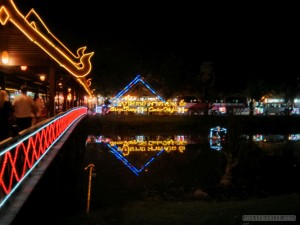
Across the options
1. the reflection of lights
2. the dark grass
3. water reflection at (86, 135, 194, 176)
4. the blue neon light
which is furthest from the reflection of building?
the dark grass

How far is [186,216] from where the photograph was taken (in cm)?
909

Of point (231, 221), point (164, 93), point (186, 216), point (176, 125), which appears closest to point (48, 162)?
point (186, 216)

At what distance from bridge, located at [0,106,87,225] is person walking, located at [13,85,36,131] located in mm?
1485

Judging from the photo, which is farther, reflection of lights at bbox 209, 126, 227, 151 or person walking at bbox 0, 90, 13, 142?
reflection of lights at bbox 209, 126, 227, 151

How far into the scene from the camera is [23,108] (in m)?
11.3

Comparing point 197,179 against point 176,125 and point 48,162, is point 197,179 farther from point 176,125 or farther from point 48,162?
point 176,125

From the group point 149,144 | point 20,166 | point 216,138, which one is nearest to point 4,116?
point 20,166

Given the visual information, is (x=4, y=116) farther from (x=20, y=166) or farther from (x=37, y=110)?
(x=37, y=110)

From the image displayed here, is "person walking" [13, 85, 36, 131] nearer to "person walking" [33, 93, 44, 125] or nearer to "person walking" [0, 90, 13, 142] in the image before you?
"person walking" [33, 93, 44, 125]

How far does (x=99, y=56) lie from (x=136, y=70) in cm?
499

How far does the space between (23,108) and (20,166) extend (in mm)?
4274

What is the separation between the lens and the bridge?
19.4ft

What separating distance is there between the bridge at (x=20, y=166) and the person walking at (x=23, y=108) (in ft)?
4.87

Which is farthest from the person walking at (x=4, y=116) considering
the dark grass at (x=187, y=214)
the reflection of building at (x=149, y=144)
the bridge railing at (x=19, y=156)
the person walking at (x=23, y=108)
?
the reflection of building at (x=149, y=144)
